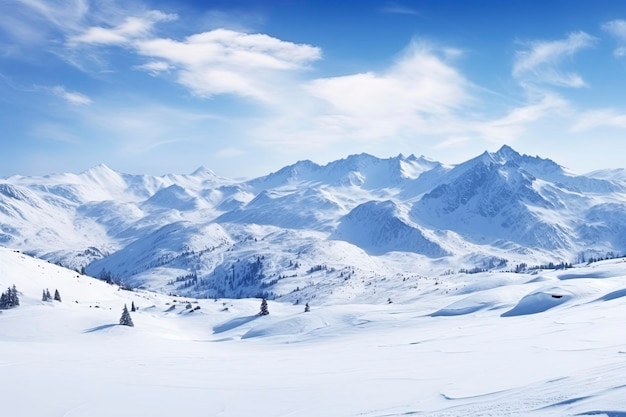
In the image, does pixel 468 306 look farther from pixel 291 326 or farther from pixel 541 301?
pixel 291 326

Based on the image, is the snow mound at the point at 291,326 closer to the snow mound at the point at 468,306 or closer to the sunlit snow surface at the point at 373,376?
the snow mound at the point at 468,306

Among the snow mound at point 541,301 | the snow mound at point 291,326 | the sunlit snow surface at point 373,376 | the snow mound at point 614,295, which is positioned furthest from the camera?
the snow mound at point 291,326

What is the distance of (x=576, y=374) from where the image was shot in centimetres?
1448

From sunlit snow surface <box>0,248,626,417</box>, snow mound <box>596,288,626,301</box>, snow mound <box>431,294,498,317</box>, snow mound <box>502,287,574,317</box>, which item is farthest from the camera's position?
snow mound <box>431,294,498,317</box>

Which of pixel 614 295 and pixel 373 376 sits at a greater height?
pixel 373 376

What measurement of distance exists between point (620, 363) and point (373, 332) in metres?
27.4

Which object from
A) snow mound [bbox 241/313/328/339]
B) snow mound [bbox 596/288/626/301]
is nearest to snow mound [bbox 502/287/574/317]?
snow mound [bbox 596/288/626/301]

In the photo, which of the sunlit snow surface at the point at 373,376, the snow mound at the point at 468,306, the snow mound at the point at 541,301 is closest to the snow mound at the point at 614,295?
the sunlit snow surface at the point at 373,376

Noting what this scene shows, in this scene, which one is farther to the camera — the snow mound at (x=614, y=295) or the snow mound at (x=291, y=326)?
the snow mound at (x=291, y=326)

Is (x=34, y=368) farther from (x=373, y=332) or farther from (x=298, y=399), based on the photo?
(x=373, y=332)

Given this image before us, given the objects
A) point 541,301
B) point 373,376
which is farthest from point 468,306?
point 373,376

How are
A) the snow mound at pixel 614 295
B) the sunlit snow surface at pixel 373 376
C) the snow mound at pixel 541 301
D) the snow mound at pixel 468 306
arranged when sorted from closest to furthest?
the sunlit snow surface at pixel 373 376 < the snow mound at pixel 614 295 < the snow mound at pixel 541 301 < the snow mound at pixel 468 306

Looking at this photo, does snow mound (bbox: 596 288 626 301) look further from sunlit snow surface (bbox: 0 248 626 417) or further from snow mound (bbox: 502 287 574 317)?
snow mound (bbox: 502 287 574 317)

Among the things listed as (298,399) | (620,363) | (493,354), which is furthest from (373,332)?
(620,363)
